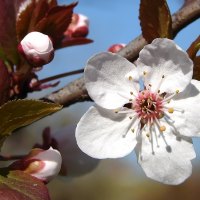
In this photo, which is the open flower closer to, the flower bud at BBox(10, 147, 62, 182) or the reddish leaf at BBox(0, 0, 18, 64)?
the flower bud at BBox(10, 147, 62, 182)

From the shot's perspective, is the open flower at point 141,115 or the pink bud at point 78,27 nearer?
the open flower at point 141,115

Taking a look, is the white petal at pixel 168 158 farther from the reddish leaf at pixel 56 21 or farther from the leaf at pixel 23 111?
the reddish leaf at pixel 56 21

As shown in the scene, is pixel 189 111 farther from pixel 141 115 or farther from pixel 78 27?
pixel 78 27

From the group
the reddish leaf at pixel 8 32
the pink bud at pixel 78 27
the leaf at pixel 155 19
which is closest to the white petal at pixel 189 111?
the leaf at pixel 155 19

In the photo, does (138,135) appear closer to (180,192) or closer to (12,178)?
(12,178)

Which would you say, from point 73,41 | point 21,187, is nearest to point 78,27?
point 73,41

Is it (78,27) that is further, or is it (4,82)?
(78,27)
